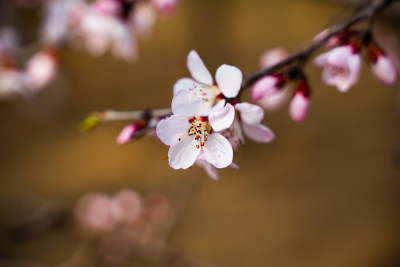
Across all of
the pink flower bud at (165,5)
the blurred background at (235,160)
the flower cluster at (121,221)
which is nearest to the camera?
the pink flower bud at (165,5)

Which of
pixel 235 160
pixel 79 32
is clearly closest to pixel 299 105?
pixel 79 32

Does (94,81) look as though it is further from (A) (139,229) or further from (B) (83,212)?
(A) (139,229)

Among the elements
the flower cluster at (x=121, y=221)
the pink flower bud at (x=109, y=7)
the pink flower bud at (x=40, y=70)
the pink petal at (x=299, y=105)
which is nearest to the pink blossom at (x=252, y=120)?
the pink petal at (x=299, y=105)

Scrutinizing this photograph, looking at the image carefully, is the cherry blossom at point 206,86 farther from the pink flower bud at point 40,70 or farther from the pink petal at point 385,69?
the pink flower bud at point 40,70

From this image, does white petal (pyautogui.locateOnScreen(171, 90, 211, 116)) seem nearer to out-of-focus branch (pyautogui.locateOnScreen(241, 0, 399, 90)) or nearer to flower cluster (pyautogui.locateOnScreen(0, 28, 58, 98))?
out-of-focus branch (pyautogui.locateOnScreen(241, 0, 399, 90))

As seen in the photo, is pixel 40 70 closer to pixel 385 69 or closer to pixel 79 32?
pixel 79 32

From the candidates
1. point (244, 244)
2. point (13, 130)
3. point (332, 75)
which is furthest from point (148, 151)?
point (332, 75)

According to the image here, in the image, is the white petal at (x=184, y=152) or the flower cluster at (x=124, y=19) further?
the flower cluster at (x=124, y=19)

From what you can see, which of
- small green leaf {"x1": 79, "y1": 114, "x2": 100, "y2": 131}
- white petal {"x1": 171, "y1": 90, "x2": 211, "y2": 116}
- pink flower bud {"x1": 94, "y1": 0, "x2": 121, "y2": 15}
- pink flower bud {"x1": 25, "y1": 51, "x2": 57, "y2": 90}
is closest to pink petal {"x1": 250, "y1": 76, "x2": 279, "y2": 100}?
white petal {"x1": 171, "y1": 90, "x2": 211, "y2": 116}
